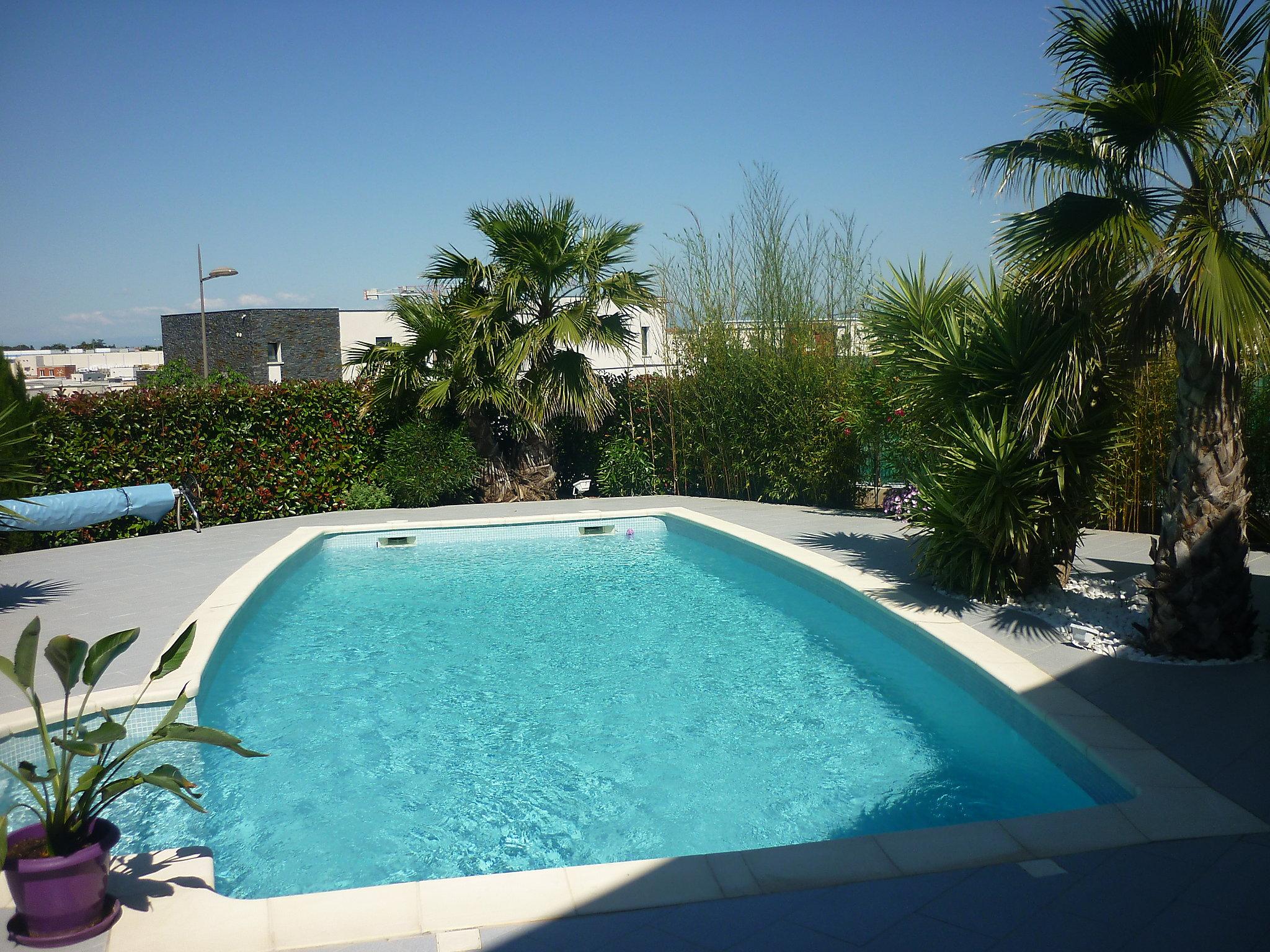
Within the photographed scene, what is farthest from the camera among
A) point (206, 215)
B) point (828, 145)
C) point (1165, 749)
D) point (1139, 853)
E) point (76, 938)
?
point (206, 215)

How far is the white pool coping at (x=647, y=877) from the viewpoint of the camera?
2635 mm

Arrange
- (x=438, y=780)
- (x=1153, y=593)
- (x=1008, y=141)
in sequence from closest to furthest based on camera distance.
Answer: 1. (x=438, y=780)
2. (x=1153, y=593)
3. (x=1008, y=141)

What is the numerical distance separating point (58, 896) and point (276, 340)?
39.4m

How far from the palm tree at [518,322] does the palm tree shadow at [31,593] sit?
467 cm

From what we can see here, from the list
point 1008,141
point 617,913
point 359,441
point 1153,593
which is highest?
point 1008,141

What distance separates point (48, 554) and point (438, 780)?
6.51 m

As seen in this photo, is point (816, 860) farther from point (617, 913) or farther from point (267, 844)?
point (267, 844)

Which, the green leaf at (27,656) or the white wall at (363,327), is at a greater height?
the white wall at (363,327)

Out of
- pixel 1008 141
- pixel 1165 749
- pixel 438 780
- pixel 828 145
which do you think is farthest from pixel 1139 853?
pixel 828 145

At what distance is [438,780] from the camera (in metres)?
4.43

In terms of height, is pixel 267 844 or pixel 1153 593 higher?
pixel 1153 593

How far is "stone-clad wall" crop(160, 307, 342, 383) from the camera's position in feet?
126

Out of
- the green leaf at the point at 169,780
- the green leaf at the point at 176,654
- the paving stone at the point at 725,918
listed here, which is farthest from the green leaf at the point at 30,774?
the paving stone at the point at 725,918

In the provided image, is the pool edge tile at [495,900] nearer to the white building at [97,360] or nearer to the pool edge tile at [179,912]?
the pool edge tile at [179,912]
